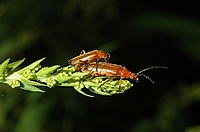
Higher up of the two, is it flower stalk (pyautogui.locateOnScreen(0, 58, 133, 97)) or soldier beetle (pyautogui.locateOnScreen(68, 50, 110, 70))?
soldier beetle (pyautogui.locateOnScreen(68, 50, 110, 70))

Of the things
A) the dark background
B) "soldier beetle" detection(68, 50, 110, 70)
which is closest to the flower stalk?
"soldier beetle" detection(68, 50, 110, 70)

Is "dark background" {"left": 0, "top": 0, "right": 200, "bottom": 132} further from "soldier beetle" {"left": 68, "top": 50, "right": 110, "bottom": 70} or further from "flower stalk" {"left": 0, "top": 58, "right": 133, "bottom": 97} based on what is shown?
"flower stalk" {"left": 0, "top": 58, "right": 133, "bottom": 97}

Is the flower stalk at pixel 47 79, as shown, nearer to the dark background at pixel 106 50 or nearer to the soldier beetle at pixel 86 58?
the soldier beetle at pixel 86 58

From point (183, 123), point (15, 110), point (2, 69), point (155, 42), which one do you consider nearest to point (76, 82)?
point (2, 69)

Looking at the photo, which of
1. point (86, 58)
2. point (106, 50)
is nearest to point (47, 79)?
point (86, 58)

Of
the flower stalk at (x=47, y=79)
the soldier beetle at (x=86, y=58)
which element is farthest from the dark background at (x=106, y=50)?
the flower stalk at (x=47, y=79)

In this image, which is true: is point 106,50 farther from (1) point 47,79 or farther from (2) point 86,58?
(1) point 47,79
